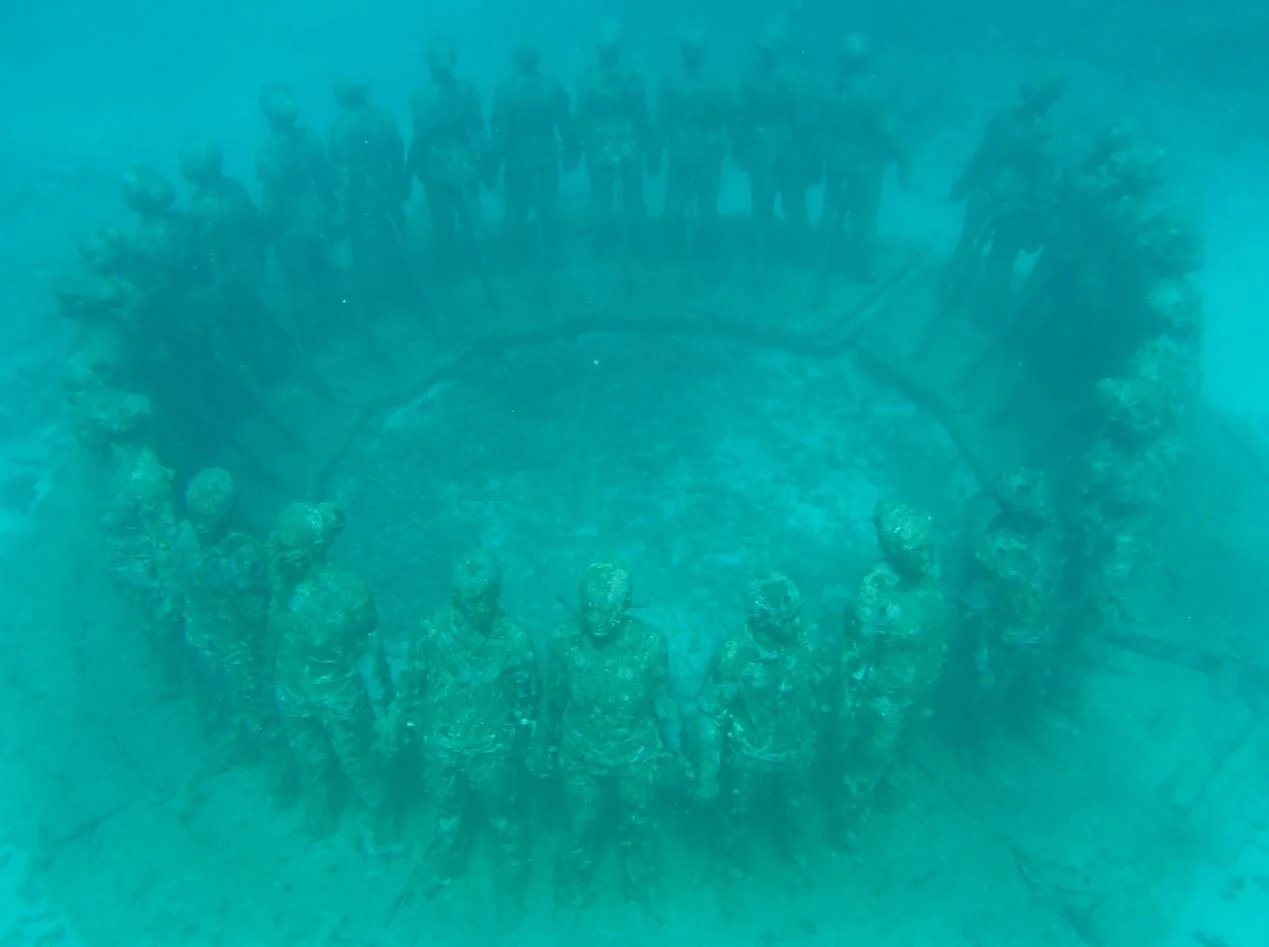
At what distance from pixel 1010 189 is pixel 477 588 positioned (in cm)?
942

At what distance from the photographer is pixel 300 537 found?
627 cm

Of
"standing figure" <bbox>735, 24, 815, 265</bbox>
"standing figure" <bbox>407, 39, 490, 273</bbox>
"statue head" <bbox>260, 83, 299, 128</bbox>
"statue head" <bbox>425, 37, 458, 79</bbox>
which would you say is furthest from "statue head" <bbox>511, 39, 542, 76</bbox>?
"statue head" <bbox>260, 83, 299, 128</bbox>

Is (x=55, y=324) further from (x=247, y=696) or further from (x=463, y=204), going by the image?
(x=247, y=696)

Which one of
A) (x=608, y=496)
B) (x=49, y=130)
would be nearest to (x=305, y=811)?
(x=608, y=496)

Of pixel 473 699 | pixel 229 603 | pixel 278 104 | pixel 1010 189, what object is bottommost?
pixel 473 699

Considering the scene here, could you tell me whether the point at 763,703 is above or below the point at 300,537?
below

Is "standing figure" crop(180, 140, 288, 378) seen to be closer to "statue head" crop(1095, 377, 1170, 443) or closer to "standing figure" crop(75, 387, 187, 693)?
"standing figure" crop(75, 387, 187, 693)

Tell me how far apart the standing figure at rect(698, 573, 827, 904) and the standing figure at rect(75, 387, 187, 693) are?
5110 millimetres

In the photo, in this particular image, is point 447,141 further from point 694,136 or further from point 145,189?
point 145,189

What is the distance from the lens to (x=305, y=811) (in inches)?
281

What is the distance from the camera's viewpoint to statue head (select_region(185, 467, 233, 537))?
22.3 ft

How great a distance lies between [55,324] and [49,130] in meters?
16.5

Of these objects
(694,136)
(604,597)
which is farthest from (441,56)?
(604,597)

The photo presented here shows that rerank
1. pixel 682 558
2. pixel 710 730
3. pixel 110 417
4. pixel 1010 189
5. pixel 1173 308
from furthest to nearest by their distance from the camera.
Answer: pixel 1010 189 < pixel 682 558 < pixel 1173 308 < pixel 110 417 < pixel 710 730
